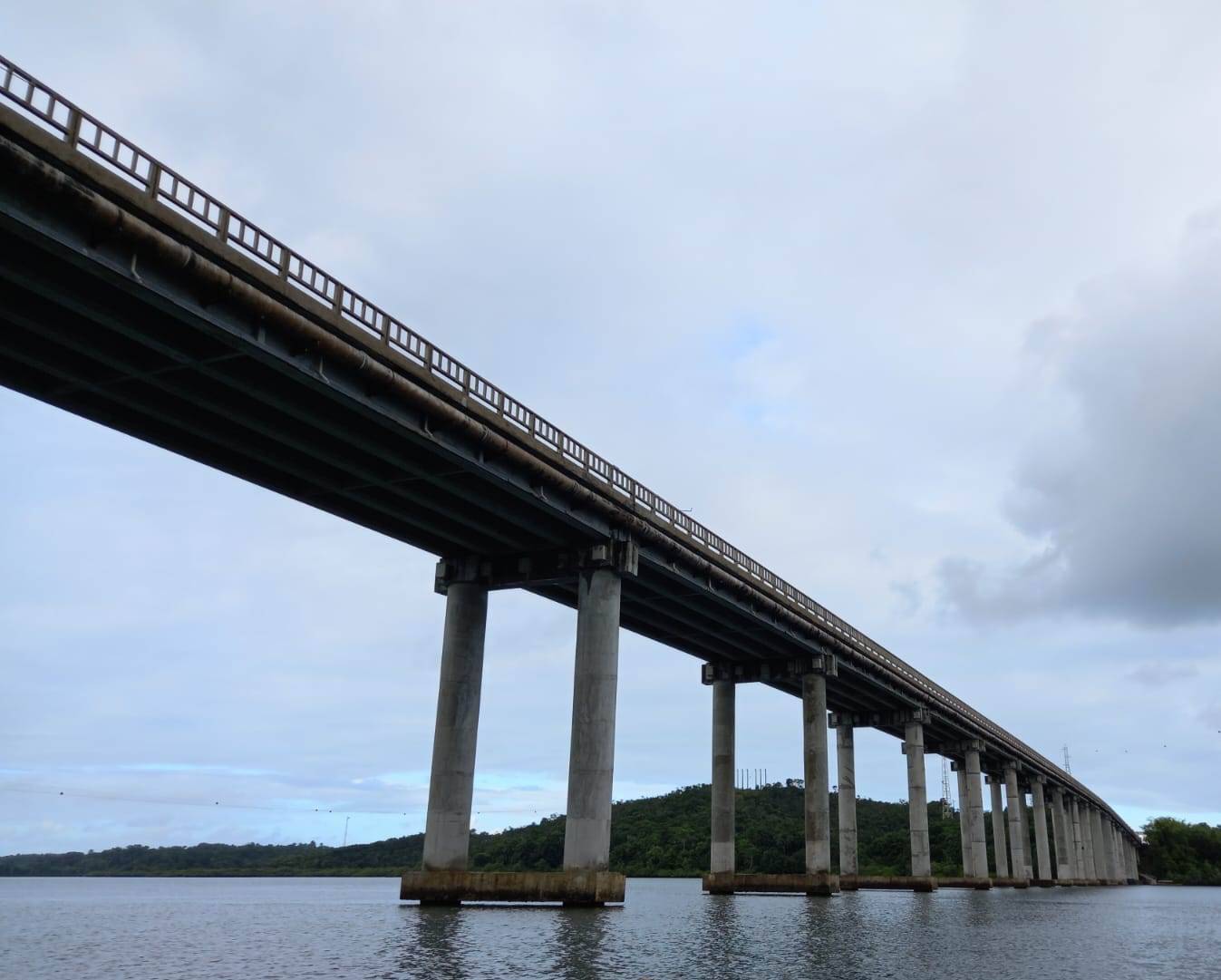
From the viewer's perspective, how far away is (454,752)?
1892 inches

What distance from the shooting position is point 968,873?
11319cm

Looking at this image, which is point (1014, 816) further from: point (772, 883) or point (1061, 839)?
point (772, 883)

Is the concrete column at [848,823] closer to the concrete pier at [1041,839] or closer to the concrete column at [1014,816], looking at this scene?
the concrete column at [1014,816]

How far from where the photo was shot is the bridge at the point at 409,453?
27141mm

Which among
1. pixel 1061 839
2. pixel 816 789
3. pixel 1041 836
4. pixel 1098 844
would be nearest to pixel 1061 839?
pixel 1061 839

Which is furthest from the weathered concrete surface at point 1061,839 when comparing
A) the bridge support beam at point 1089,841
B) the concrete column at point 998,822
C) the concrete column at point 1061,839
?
the bridge support beam at point 1089,841

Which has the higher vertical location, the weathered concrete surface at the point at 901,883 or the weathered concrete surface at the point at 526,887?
the weathered concrete surface at the point at 901,883

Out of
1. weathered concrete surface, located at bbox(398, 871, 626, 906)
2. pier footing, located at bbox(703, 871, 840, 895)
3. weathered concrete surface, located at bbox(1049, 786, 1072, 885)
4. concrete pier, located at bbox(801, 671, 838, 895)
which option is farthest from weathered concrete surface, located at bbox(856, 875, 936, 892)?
weathered concrete surface, located at bbox(1049, 786, 1072, 885)

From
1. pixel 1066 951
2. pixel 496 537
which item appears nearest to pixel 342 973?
pixel 1066 951

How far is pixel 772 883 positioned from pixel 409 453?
49137 mm

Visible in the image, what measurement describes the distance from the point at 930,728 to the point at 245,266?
101 m

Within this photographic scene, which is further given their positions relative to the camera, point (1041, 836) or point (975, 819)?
point (1041, 836)

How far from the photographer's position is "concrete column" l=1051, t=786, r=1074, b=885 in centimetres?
15500

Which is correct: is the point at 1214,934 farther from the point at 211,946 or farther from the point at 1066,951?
the point at 211,946
